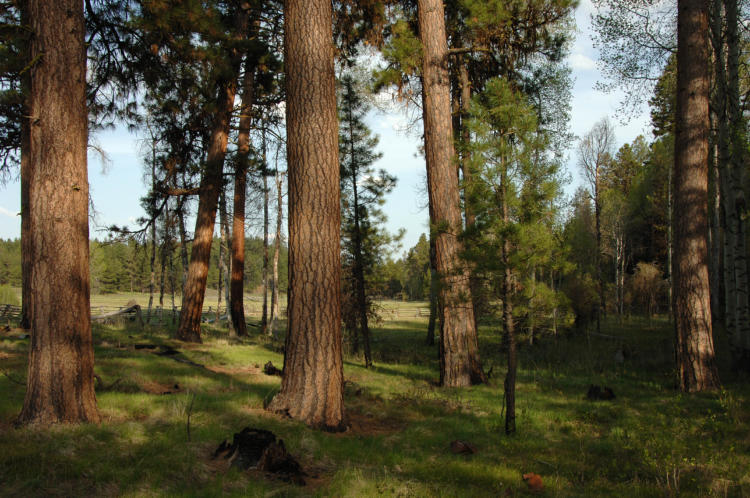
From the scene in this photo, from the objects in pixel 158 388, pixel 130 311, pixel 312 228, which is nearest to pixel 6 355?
pixel 158 388

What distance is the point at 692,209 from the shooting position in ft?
25.4

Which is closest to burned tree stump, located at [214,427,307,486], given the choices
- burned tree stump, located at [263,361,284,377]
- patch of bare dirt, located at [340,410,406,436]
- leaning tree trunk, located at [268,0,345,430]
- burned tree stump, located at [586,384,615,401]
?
leaning tree trunk, located at [268,0,345,430]

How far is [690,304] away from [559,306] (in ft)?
11.6

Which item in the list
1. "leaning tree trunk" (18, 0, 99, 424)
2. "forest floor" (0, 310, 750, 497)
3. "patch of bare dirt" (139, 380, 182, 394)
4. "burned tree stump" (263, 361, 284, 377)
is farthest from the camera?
"burned tree stump" (263, 361, 284, 377)

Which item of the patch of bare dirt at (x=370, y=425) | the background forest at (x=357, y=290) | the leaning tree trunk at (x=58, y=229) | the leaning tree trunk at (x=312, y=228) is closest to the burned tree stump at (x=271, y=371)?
the background forest at (x=357, y=290)

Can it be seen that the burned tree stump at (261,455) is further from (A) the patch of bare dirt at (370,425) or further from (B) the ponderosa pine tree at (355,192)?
(B) the ponderosa pine tree at (355,192)

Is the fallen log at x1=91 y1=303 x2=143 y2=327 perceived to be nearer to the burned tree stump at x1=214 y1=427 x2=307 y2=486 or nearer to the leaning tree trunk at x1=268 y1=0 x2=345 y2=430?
the leaning tree trunk at x1=268 y1=0 x2=345 y2=430

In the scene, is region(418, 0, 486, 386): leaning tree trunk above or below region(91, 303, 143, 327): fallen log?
above

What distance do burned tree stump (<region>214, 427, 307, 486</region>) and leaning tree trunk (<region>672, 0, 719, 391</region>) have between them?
7078 mm

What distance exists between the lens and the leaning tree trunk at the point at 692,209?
748 cm

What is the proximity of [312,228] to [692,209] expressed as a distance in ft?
22.2

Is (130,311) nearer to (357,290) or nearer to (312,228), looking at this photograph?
(357,290)

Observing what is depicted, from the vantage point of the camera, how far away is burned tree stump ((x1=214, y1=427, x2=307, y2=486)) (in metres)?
3.78

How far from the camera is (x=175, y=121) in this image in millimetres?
13422
